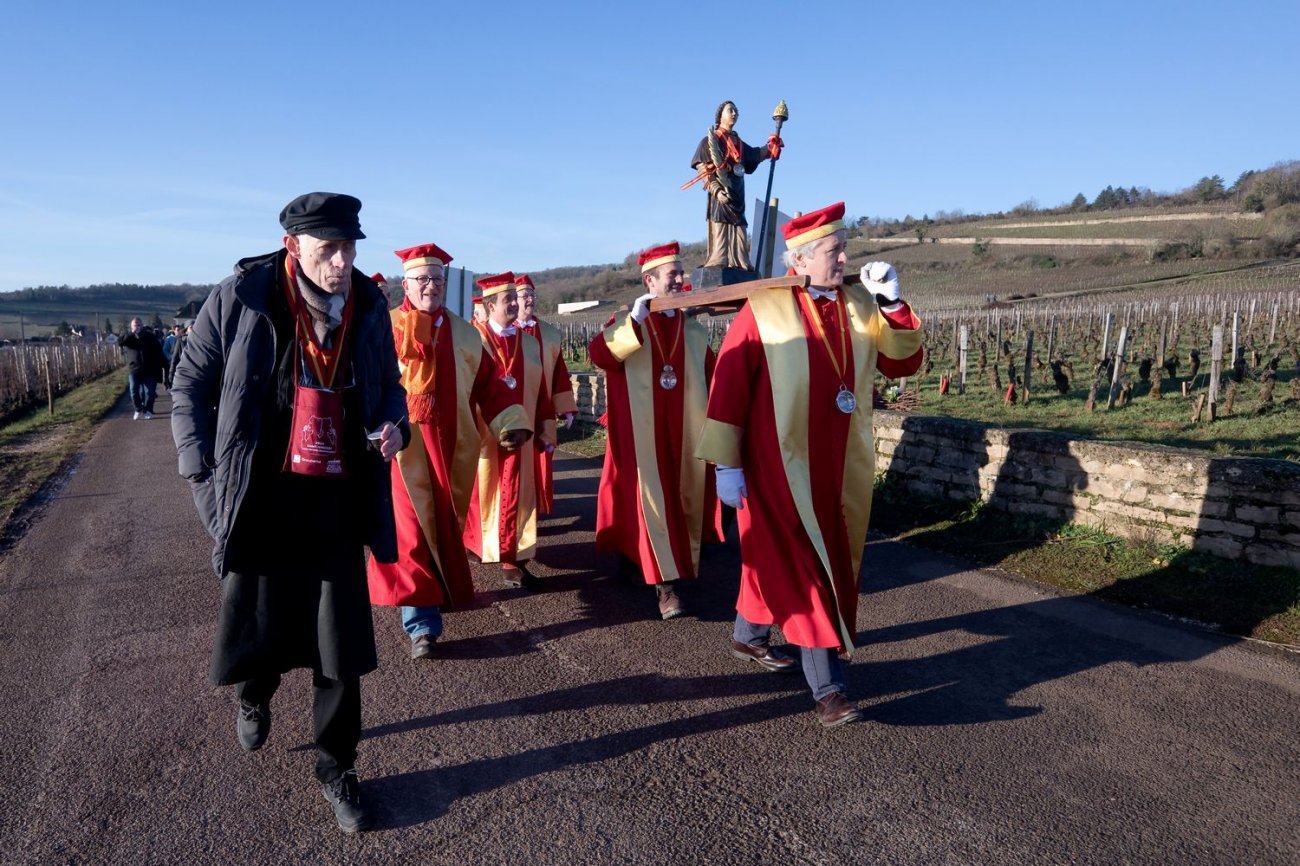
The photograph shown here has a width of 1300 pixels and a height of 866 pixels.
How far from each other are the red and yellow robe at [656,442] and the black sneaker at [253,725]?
232cm

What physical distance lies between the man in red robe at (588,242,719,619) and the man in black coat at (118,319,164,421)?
540 inches

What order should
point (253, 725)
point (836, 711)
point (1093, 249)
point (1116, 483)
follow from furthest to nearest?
point (1093, 249) → point (1116, 483) → point (836, 711) → point (253, 725)

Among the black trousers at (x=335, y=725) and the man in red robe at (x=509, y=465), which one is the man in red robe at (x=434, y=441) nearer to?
the man in red robe at (x=509, y=465)

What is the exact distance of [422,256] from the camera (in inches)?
194

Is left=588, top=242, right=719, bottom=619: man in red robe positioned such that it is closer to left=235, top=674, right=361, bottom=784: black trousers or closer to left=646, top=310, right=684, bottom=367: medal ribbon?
left=646, top=310, right=684, bottom=367: medal ribbon

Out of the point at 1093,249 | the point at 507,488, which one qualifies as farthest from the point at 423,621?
the point at 1093,249

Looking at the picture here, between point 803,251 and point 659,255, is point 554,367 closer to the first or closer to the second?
point 659,255

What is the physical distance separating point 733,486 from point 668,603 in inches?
56.3

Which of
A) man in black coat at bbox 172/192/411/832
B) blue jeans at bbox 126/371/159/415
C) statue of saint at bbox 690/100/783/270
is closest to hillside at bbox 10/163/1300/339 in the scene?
blue jeans at bbox 126/371/159/415

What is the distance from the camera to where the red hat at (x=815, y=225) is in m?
3.94

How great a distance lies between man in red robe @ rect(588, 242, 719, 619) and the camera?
5.33m

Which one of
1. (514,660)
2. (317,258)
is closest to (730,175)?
(514,660)

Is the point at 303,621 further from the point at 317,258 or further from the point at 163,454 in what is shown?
the point at 163,454

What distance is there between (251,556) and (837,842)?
2087 millimetres
